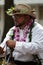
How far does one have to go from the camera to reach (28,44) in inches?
206

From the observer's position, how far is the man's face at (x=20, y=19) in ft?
17.8

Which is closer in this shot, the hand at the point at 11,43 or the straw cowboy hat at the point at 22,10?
the hand at the point at 11,43

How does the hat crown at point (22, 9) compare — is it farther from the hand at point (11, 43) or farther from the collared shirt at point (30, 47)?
the hand at point (11, 43)

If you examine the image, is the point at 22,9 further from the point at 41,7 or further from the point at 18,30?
the point at 41,7

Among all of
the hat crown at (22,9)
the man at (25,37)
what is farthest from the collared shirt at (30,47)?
the hat crown at (22,9)

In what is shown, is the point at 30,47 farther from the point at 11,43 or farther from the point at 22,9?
the point at 22,9

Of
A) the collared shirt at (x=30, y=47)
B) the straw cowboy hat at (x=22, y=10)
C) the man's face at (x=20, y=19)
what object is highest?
the straw cowboy hat at (x=22, y=10)

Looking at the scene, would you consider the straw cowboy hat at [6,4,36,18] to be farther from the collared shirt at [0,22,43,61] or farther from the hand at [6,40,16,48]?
the hand at [6,40,16,48]

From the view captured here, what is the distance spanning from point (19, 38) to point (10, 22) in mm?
6889

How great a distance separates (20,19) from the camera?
543 cm

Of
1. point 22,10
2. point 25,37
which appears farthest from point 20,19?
point 25,37

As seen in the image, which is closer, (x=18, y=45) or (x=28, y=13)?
(x=18, y=45)

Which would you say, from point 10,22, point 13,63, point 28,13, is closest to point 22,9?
point 28,13

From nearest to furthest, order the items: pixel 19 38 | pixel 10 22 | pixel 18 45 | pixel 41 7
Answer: pixel 18 45 < pixel 19 38 < pixel 10 22 < pixel 41 7
